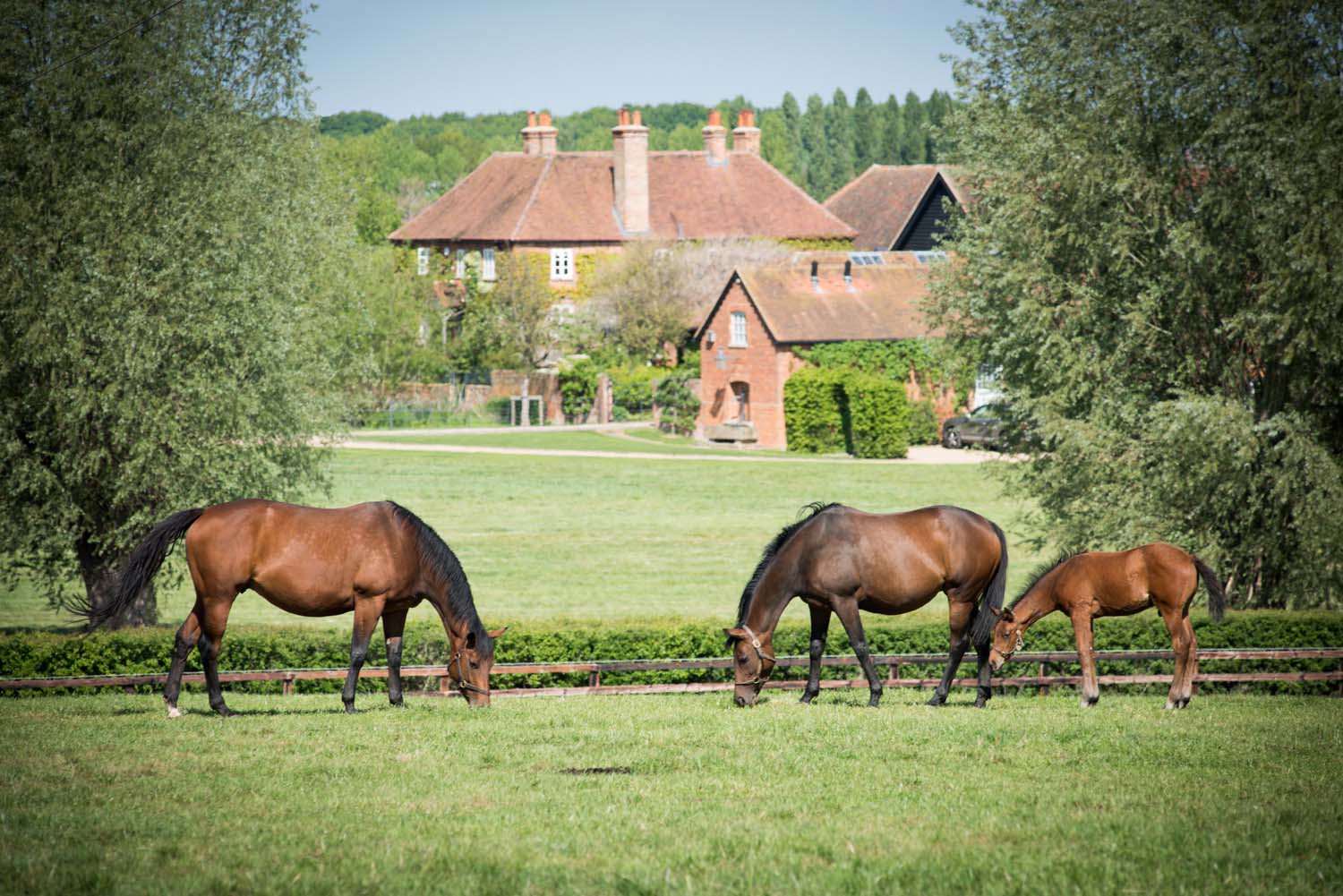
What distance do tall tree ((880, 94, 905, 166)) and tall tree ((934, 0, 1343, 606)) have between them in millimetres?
155959

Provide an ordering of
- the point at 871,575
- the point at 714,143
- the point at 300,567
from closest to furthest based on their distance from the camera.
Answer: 1. the point at 300,567
2. the point at 871,575
3. the point at 714,143

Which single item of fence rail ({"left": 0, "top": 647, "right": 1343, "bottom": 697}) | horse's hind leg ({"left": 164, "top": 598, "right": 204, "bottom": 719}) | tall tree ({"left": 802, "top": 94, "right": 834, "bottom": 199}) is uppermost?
tall tree ({"left": 802, "top": 94, "right": 834, "bottom": 199})

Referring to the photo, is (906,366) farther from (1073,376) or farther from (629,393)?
(1073,376)

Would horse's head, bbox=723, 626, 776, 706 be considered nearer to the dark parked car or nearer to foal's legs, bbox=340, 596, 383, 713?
foal's legs, bbox=340, 596, 383, 713

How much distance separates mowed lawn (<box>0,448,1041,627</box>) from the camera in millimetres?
30344

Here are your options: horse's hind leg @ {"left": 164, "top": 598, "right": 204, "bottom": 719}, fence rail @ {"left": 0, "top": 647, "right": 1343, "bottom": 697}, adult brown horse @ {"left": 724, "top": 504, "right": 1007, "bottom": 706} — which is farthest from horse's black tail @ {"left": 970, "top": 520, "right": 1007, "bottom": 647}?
horse's hind leg @ {"left": 164, "top": 598, "right": 204, "bottom": 719}

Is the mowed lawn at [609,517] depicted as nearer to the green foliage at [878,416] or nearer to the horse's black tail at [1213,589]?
the green foliage at [878,416]

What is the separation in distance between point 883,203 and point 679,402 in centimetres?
3014

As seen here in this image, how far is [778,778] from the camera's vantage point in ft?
36.6

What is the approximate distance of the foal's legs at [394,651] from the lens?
1498 cm

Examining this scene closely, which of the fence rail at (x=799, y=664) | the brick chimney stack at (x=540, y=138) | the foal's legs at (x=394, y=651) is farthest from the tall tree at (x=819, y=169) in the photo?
the foal's legs at (x=394, y=651)

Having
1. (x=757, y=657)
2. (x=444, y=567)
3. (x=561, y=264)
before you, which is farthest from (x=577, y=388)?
(x=444, y=567)

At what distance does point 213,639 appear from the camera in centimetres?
1427

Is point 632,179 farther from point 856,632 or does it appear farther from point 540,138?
point 856,632
